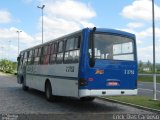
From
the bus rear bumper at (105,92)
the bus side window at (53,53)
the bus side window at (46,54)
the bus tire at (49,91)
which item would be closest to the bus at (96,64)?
the bus rear bumper at (105,92)

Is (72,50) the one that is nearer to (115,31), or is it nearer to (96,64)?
(96,64)

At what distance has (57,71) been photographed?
1689cm

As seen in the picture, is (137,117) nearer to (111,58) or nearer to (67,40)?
(111,58)

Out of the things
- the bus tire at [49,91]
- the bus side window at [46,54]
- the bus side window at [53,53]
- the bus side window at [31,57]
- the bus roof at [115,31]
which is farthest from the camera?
the bus side window at [31,57]

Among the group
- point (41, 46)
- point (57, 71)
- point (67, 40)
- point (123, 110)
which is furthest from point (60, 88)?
point (41, 46)

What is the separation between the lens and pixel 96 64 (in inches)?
567

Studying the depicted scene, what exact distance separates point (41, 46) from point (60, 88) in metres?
4.81

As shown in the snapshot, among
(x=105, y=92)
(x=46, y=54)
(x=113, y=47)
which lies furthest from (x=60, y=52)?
(x=105, y=92)

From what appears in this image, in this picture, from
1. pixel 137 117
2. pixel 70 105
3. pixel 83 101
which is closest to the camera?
pixel 137 117

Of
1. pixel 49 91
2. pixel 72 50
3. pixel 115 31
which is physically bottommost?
pixel 49 91

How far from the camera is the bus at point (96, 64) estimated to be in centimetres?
1423

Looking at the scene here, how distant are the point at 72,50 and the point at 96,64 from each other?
4.71ft

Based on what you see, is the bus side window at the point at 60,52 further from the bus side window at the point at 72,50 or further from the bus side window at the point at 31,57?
the bus side window at the point at 31,57

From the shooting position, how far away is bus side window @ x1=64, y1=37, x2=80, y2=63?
14816mm
